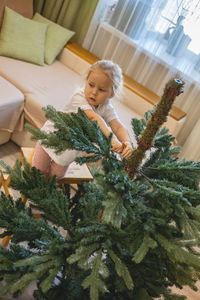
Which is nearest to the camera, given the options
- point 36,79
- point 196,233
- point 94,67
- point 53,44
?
point 196,233

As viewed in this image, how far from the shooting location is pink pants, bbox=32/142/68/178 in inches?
Answer: 56.5

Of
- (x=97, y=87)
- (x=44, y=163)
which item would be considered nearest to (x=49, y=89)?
(x=44, y=163)

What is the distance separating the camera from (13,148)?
241 centimetres

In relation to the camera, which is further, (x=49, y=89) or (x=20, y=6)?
(x=20, y=6)

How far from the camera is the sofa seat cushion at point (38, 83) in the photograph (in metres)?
2.29

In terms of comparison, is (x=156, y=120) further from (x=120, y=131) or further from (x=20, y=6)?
(x=20, y=6)

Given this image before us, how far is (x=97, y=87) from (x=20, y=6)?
210 cm

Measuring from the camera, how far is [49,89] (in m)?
2.50

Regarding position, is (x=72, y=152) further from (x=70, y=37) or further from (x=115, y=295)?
(x=70, y=37)

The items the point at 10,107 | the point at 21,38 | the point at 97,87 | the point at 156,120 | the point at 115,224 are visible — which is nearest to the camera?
the point at 115,224

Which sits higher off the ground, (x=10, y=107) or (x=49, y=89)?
(x=49, y=89)

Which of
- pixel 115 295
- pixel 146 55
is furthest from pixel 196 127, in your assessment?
pixel 115 295

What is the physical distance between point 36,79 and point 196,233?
2.23 metres

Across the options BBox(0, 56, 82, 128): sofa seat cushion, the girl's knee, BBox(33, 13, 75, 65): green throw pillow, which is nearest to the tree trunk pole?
the girl's knee
